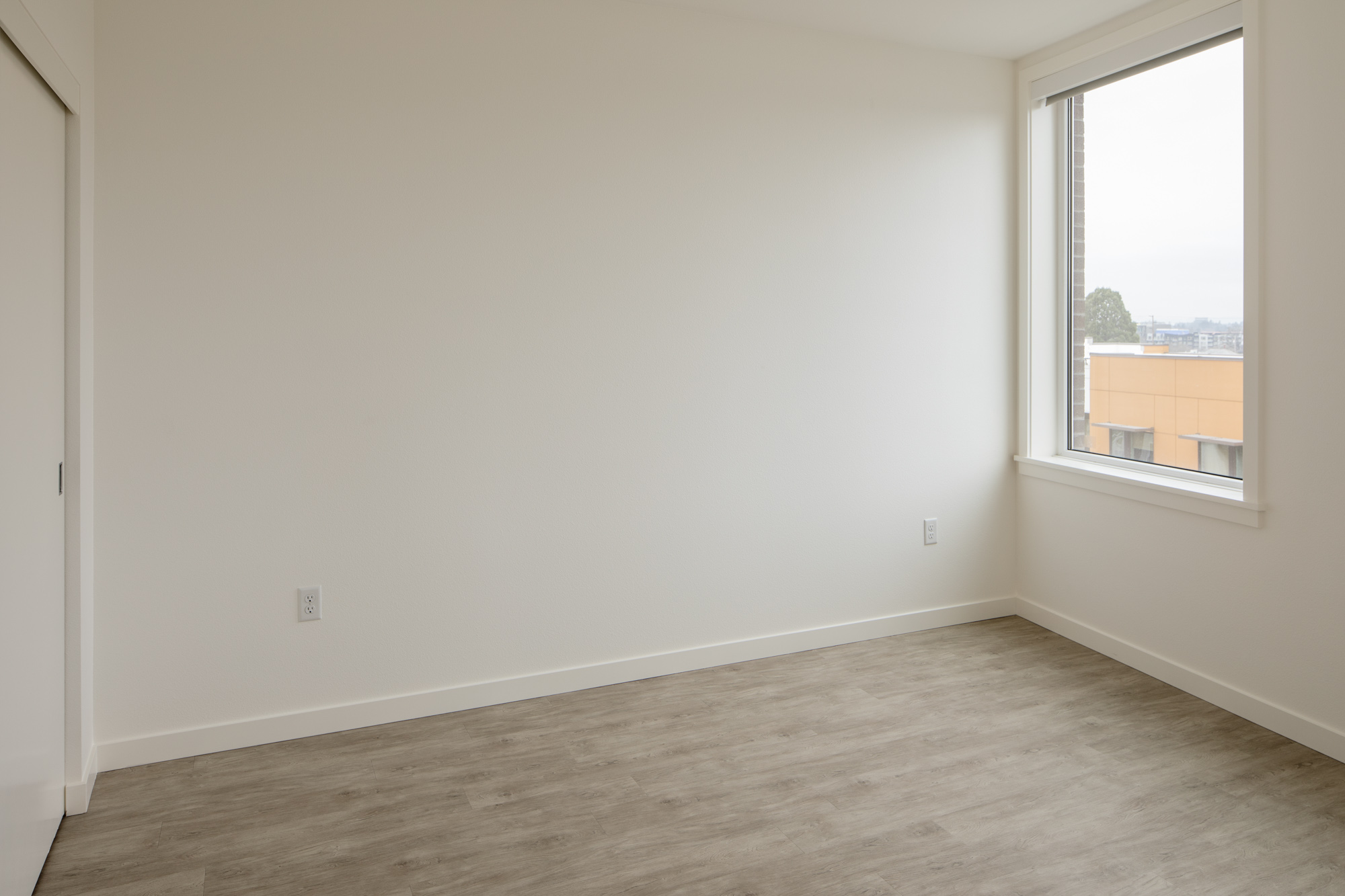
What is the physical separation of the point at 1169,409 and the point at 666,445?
6.52 feet

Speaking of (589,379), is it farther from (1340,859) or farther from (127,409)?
(1340,859)

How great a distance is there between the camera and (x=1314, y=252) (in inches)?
104

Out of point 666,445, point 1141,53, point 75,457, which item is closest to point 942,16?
point 1141,53

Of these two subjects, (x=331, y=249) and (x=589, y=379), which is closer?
(x=331, y=249)

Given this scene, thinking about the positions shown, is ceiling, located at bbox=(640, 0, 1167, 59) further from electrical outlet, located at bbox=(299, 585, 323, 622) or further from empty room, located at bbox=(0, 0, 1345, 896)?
A: electrical outlet, located at bbox=(299, 585, 323, 622)

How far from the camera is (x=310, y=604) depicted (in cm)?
285

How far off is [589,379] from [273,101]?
137 cm

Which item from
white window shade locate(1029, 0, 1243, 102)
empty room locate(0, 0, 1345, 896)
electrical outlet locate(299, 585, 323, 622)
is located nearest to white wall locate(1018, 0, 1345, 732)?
empty room locate(0, 0, 1345, 896)

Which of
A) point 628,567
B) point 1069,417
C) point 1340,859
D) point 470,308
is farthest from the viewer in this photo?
point 1069,417

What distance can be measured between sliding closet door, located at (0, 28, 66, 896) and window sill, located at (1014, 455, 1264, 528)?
3548 mm

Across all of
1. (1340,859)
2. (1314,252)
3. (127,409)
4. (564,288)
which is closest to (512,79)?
(564,288)

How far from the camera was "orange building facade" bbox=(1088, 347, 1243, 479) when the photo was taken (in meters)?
3.08

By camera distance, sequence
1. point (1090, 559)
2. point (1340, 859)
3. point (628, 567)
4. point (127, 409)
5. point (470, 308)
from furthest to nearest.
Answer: point (1090, 559), point (628, 567), point (470, 308), point (127, 409), point (1340, 859)

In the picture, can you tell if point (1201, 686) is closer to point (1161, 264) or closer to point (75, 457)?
point (1161, 264)
